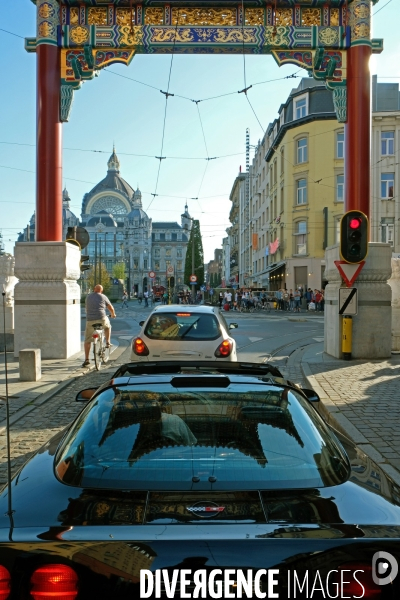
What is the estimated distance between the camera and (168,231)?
6836 inches

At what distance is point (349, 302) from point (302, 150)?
35107 mm

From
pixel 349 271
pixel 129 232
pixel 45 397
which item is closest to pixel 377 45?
pixel 349 271

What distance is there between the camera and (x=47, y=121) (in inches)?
533

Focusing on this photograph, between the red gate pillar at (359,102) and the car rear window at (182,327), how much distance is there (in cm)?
607

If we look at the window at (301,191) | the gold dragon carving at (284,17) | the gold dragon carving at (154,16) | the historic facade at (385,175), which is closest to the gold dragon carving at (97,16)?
the gold dragon carving at (154,16)

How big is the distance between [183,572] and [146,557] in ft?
0.40

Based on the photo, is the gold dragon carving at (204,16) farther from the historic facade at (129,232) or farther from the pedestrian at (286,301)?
the historic facade at (129,232)

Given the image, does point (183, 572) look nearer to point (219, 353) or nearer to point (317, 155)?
point (219, 353)

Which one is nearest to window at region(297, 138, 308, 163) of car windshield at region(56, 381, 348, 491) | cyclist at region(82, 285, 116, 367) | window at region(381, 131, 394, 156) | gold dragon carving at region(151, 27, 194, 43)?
window at region(381, 131, 394, 156)

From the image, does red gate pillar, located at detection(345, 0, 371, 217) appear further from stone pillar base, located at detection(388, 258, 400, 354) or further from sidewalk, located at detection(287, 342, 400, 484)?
sidewalk, located at detection(287, 342, 400, 484)

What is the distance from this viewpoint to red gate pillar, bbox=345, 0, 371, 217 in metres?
13.5

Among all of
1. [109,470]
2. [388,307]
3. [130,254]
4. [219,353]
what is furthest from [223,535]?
[130,254]

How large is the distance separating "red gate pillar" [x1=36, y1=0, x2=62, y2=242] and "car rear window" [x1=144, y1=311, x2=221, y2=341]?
5547mm

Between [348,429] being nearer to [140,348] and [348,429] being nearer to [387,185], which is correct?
[140,348]
